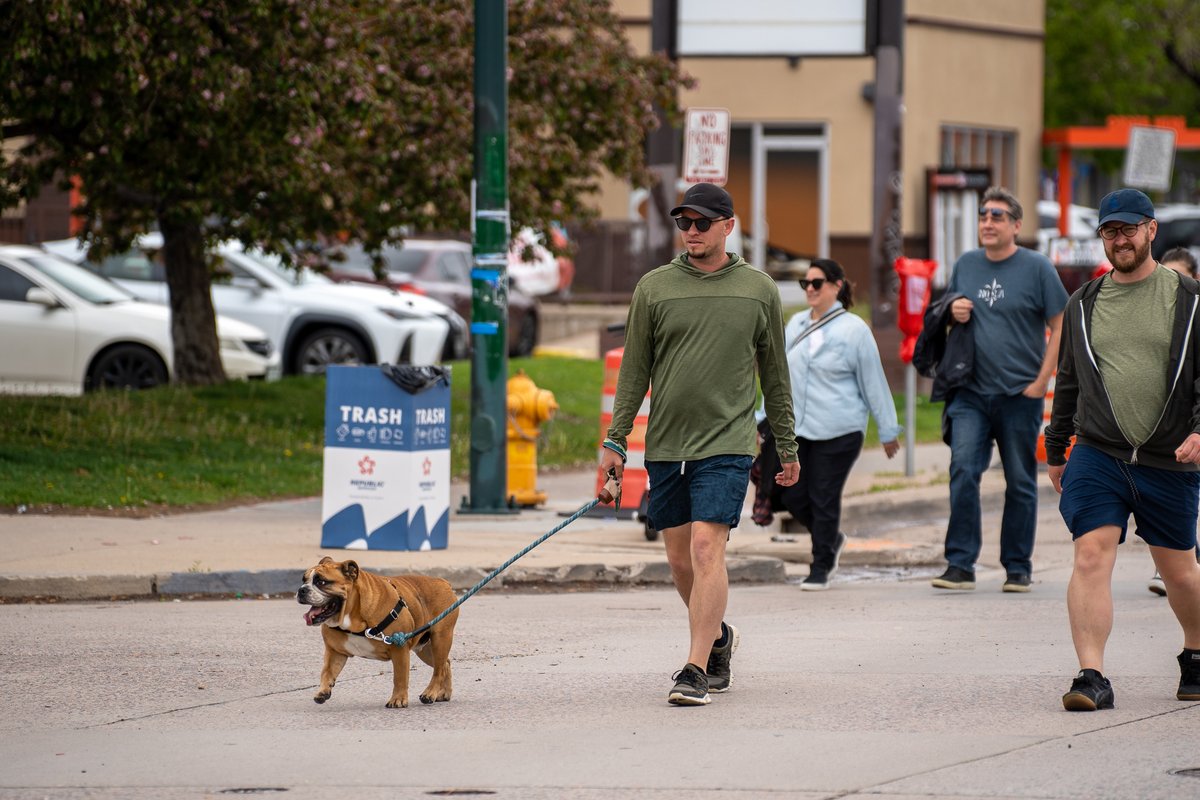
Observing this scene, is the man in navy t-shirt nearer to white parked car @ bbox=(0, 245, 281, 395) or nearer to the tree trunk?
the tree trunk

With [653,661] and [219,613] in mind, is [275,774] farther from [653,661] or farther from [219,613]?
[219,613]

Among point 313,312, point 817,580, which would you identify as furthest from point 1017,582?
point 313,312

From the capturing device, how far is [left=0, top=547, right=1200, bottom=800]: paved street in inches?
229

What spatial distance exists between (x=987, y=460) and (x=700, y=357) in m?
3.52

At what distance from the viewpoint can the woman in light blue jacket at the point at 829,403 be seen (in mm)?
10117

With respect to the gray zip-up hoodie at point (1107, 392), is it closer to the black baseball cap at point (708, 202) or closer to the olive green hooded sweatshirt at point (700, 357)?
the olive green hooded sweatshirt at point (700, 357)

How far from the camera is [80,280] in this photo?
64.0 ft

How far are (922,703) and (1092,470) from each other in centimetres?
106

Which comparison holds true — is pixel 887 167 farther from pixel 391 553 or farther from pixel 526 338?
pixel 391 553

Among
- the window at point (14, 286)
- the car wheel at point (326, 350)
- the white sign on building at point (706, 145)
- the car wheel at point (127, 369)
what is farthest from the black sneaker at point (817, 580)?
the car wheel at point (326, 350)

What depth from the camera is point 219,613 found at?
9.38 meters

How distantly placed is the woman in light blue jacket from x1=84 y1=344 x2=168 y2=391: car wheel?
1055 cm

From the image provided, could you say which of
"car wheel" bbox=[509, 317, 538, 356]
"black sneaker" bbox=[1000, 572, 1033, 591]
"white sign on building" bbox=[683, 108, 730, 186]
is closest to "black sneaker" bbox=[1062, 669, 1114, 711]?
"black sneaker" bbox=[1000, 572, 1033, 591]

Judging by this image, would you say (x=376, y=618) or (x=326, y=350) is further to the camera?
(x=326, y=350)
